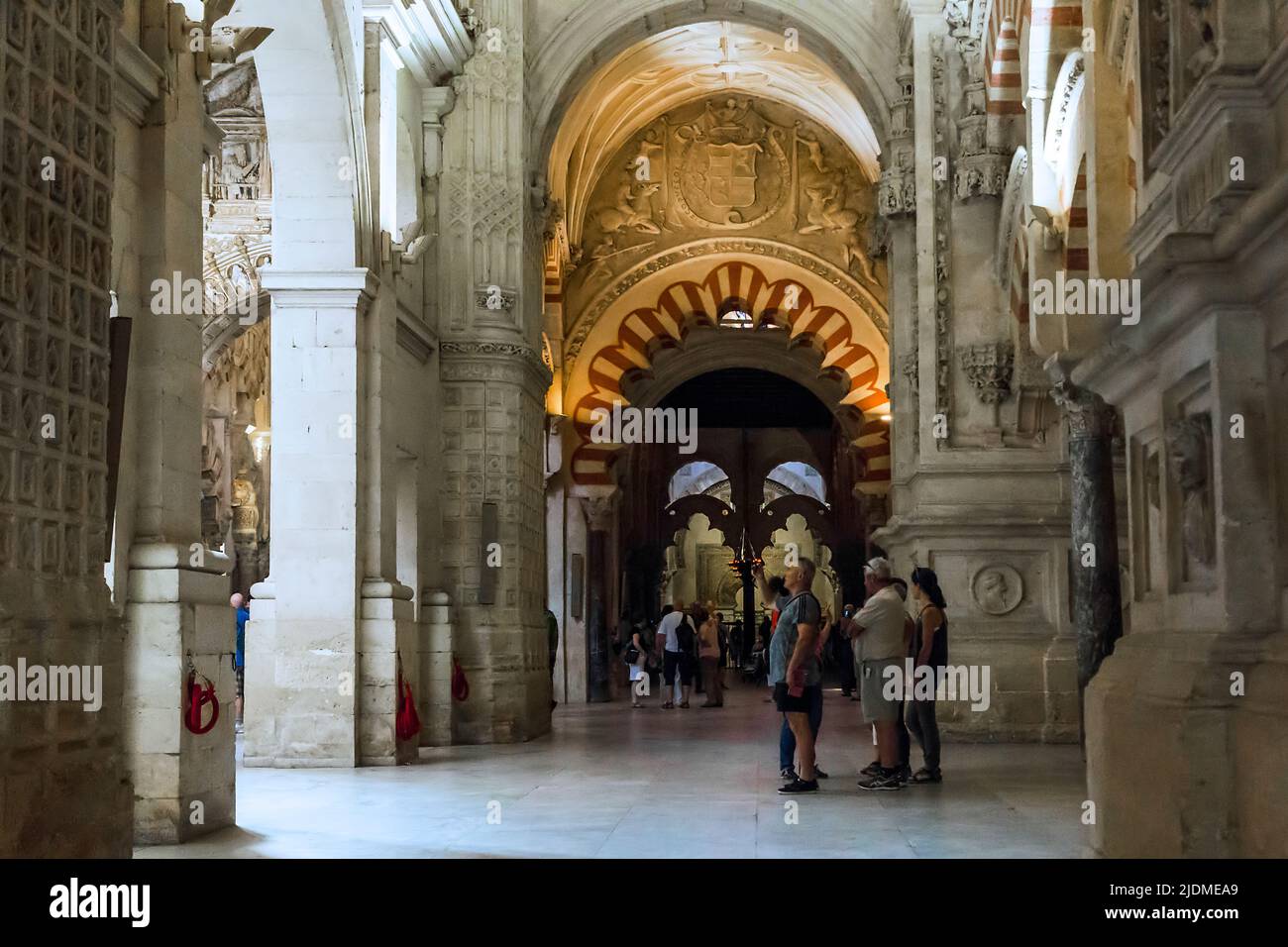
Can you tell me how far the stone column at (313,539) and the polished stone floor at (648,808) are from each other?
1.38ft

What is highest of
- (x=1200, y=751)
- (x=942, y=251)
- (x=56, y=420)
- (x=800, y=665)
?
(x=942, y=251)

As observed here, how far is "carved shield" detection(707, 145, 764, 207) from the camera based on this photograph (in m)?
21.5

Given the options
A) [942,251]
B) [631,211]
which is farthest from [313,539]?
[631,211]

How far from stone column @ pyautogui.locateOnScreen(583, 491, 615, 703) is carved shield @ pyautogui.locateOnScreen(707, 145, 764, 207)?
4.56m

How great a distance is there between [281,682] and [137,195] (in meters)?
4.51

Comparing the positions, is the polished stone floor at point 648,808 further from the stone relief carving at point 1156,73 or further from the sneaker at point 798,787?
the stone relief carving at point 1156,73

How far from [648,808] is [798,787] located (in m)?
1.10

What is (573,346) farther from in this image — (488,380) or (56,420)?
(56,420)

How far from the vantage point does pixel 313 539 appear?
11.1 m

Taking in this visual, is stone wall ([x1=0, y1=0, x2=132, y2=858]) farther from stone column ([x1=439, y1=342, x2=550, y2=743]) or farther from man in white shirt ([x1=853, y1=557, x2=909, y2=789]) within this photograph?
stone column ([x1=439, y1=342, x2=550, y2=743])

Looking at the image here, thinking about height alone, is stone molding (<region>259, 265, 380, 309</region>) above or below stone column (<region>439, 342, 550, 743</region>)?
above

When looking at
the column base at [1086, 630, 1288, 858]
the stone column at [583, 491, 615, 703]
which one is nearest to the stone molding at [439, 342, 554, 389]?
the stone column at [583, 491, 615, 703]

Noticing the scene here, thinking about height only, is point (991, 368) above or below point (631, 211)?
below
